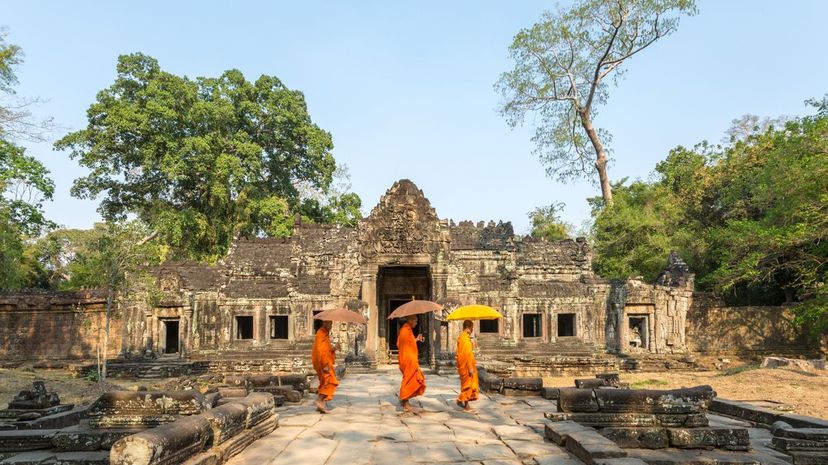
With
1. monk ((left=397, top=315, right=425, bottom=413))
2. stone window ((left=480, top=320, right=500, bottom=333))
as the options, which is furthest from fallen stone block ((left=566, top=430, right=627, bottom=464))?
stone window ((left=480, top=320, right=500, bottom=333))

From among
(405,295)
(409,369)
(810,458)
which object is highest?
(405,295)

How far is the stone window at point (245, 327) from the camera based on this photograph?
22.8 meters

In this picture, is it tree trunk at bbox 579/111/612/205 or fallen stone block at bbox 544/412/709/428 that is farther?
tree trunk at bbox 579/111/612/205

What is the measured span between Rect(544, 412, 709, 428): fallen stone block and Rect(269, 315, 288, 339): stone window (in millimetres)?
16865

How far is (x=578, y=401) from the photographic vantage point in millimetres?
7590

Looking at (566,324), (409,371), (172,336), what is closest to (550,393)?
(409,371)

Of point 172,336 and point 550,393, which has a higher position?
point 550,393

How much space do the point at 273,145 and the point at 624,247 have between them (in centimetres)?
2010

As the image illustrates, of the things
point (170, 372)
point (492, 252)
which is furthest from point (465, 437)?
point (492, 252)

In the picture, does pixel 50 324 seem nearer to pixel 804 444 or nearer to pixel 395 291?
pixel 395 291

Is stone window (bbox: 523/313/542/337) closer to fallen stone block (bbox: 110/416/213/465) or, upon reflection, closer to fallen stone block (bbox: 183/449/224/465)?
fallen stone block (bbox: 183/449/224/465)

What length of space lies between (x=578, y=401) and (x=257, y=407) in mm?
4110

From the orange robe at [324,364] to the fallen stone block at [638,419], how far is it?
156 inches

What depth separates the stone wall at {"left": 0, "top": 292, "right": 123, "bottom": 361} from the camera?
24438mm
